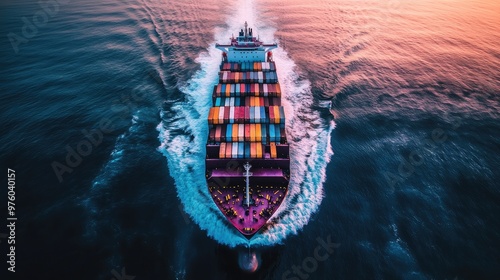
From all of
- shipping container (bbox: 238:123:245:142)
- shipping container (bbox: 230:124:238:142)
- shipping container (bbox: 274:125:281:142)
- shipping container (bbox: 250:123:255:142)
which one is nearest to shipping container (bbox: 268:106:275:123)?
shipping container (bbox: 274:125:281:142)

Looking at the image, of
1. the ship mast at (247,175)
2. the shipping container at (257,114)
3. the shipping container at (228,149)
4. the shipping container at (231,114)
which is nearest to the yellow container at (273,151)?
the ship mast at (247,175)

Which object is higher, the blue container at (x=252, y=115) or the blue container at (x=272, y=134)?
the blue container at (x=252, y=115)

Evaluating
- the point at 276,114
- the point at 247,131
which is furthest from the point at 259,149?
the point at 276,114

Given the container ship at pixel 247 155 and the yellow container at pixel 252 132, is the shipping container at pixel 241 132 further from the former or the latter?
Result: the yellow container at pixel 252 132

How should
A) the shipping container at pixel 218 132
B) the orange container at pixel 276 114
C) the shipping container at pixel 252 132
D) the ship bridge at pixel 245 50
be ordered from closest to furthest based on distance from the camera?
the shipping container at pixel 252 132, the shipping container at pixel 218 132, the orange container at pixel 276 114, the ship bridge at pixel 245 50

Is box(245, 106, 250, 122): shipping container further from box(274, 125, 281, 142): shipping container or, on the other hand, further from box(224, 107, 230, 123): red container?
box(274, 125, 281, 142): shipping container

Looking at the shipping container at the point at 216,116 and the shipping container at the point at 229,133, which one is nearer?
the shipping container at the point at 229,133

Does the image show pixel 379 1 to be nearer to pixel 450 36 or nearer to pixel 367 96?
pixel 450 36
